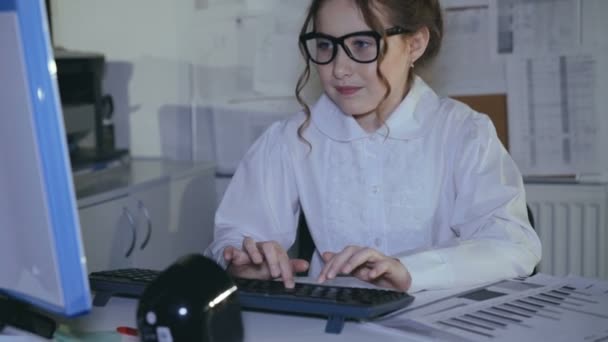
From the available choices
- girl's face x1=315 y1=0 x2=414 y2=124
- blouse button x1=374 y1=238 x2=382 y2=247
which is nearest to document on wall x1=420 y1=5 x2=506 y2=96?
girl's face x1=315 y1=0 x2=414 y2=124

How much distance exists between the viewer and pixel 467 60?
2330 millimetres

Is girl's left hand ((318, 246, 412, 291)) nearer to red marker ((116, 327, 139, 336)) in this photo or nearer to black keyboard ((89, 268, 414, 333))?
black keyboard ((89, 268, 414, 333))

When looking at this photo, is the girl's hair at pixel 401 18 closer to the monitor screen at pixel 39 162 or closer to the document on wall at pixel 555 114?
the document on wall at pixel 555 114

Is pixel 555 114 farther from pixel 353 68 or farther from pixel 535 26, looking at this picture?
pixel 353 68

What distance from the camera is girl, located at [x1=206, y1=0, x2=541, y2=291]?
64.1 inches

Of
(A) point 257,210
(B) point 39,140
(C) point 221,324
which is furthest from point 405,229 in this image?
(B) point 39,140

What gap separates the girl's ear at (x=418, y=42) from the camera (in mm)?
1771

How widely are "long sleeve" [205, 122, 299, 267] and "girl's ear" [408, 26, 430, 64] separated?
0.33 metres

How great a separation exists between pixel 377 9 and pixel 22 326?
0.95 metres

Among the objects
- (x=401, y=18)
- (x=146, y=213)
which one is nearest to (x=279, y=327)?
(x=401, y=18)

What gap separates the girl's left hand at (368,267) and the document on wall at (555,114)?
1123 millimetres

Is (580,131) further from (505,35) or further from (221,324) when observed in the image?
(221,324)

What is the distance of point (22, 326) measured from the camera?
108 centimetres

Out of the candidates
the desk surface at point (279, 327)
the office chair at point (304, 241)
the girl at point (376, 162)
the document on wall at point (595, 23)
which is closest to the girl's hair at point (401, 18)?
the girl at point (376, 162)
